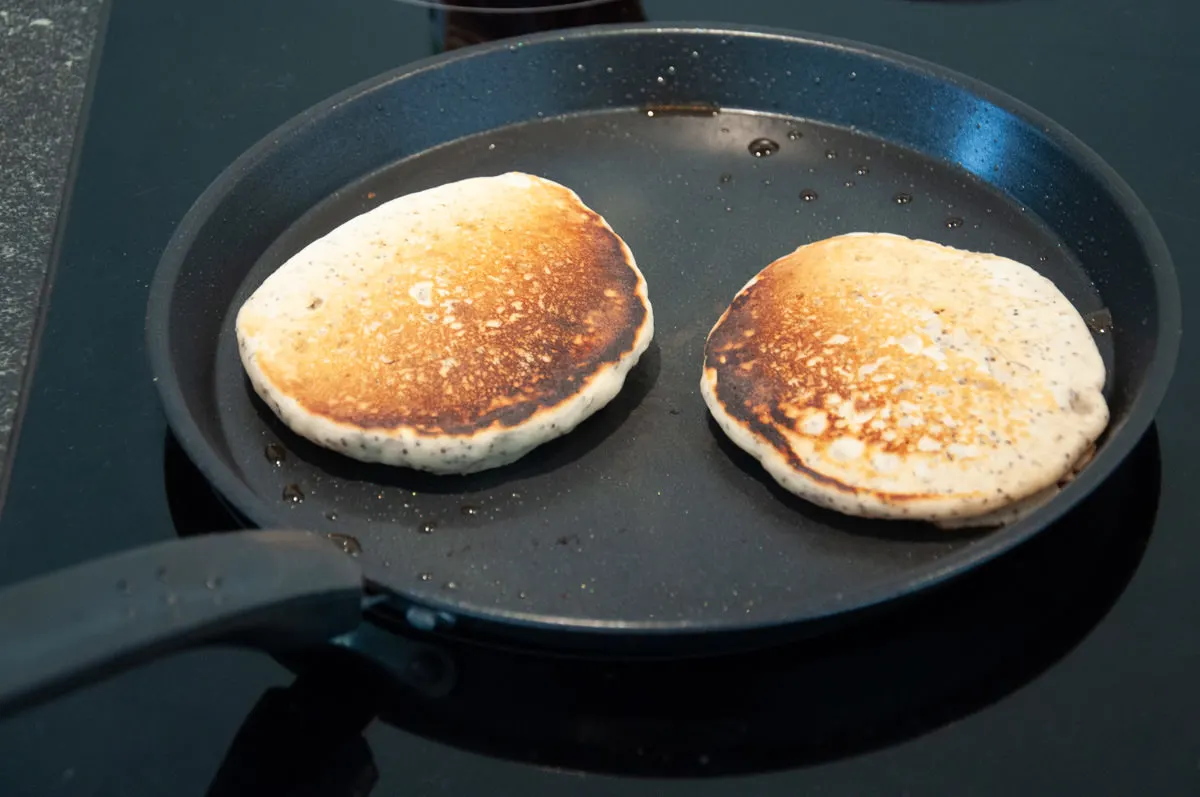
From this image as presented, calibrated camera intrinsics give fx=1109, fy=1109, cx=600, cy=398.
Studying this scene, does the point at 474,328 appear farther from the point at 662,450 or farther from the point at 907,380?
the point at 907,380

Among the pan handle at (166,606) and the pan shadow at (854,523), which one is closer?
the pan handle at (166,606)

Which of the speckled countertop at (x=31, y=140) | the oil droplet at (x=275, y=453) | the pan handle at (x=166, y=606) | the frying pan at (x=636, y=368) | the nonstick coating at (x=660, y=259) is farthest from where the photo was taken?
the speckled countertop at (x=31, y=140)

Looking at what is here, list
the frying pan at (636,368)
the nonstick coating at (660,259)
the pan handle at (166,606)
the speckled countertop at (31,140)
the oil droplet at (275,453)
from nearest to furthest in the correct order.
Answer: the pan handle at (166,606) → the frying pan at (636,368) → the nonstick coating at (660,259) → the oil droplet at (275,453) → the speckled countertop at (31,140)

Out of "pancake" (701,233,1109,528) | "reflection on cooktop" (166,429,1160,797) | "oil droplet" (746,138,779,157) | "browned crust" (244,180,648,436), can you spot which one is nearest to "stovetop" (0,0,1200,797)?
"reflection on cooktop" (166,429,1160,797)

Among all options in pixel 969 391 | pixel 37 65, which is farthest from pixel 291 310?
pixel 37 65

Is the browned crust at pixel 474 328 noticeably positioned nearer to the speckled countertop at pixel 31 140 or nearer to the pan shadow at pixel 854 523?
the pan shadow at pixel 854 523

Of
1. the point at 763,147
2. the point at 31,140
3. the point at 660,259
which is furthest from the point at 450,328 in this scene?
the point at 31,140

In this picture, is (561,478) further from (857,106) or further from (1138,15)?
(1138,15)

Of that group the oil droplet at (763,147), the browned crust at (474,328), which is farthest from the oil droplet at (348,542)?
the oil droplet at (763,147)
